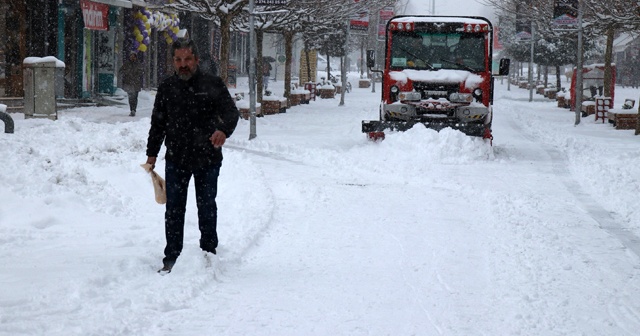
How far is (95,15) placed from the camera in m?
30.0

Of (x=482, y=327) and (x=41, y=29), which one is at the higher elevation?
(x=41, y=29)

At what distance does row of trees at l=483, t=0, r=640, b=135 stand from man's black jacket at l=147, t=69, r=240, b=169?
56.4ft

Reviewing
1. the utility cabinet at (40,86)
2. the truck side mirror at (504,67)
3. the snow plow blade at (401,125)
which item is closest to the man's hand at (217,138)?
the snow plow blade at (401,125)

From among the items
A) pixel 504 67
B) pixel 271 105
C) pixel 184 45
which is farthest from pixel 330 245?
pixel 271 105

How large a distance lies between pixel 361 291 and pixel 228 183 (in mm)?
5814

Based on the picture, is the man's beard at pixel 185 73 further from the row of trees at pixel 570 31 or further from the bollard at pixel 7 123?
the row of trees at pixel 570 31

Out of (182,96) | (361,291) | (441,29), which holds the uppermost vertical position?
(441,29)

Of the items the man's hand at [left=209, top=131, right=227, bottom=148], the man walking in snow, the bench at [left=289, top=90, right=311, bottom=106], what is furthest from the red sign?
the man's hand at [left=209, top=131, right=227, bottom=148]

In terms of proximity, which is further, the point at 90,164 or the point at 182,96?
the point at 90,164

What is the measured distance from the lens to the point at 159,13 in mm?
35875

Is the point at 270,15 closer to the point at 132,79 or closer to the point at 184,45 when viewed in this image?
the point at 132,79

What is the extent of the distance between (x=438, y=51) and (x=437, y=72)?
1.56 ft

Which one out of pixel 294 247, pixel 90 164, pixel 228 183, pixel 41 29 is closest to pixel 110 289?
pixel 294 247

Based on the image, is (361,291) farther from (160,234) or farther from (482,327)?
(160,234)
